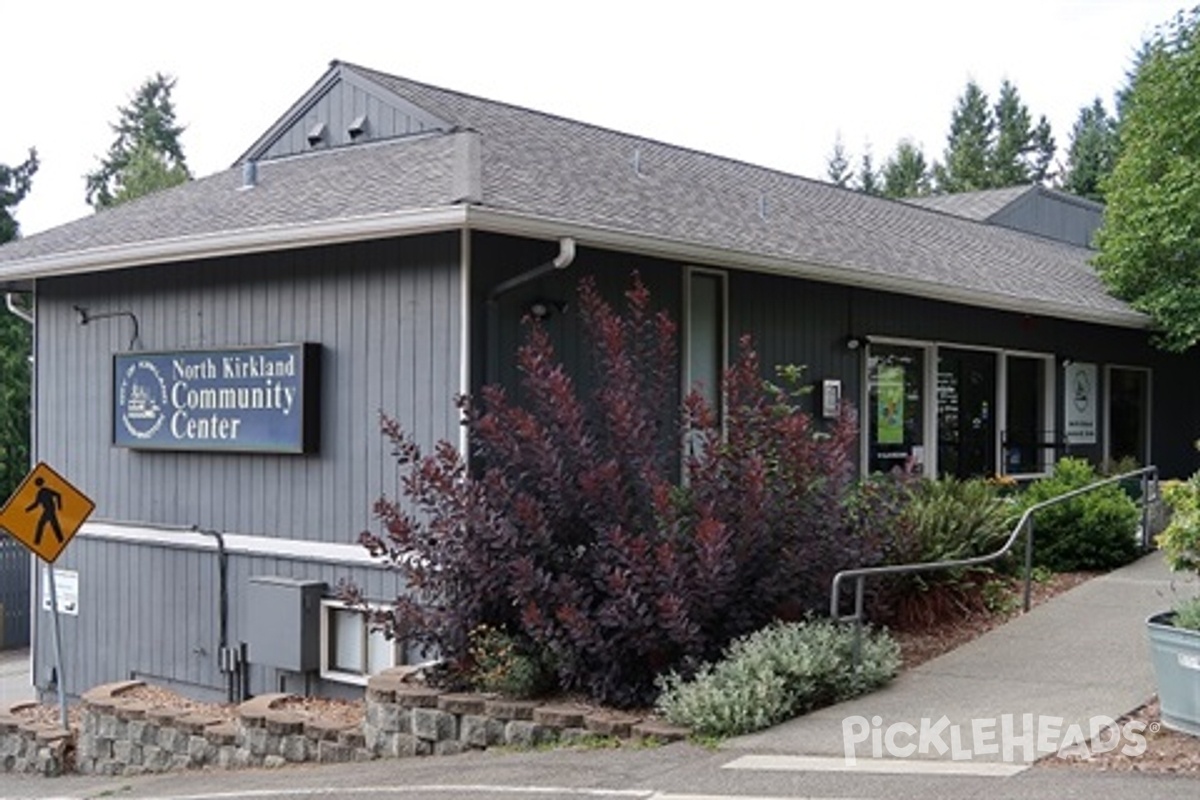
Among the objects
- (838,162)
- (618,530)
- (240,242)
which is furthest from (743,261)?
(838,162)

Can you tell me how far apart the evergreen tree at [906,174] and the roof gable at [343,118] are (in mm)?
56915

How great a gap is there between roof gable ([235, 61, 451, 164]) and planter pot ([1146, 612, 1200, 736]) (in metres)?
8.42

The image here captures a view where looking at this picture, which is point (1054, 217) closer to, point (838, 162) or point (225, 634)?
point (225, 634)

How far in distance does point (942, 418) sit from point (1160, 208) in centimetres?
572

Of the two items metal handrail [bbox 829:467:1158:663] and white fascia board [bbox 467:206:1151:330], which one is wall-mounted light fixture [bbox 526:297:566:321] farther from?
metal handrail [bbox 829:467:1158:663]

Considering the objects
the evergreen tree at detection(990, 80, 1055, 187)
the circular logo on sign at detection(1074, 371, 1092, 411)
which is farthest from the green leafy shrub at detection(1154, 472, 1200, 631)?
the evergreen tree at detection(990, 80, 1055, 187)

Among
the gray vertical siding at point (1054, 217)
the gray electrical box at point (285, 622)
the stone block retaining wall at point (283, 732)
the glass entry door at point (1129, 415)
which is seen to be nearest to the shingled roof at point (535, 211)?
the glass entry door at point (1129, 415)

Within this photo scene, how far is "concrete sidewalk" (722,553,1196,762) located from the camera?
7656 mm

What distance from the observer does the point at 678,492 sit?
9.34 m

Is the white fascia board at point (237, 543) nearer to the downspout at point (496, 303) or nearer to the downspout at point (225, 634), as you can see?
the downspout at point (225, 634)

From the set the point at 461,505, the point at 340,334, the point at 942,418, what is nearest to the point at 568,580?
the point at 461,505

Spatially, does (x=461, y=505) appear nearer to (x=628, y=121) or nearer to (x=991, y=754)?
(x=991, y=754)

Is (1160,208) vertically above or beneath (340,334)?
above

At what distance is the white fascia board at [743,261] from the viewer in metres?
9.92
